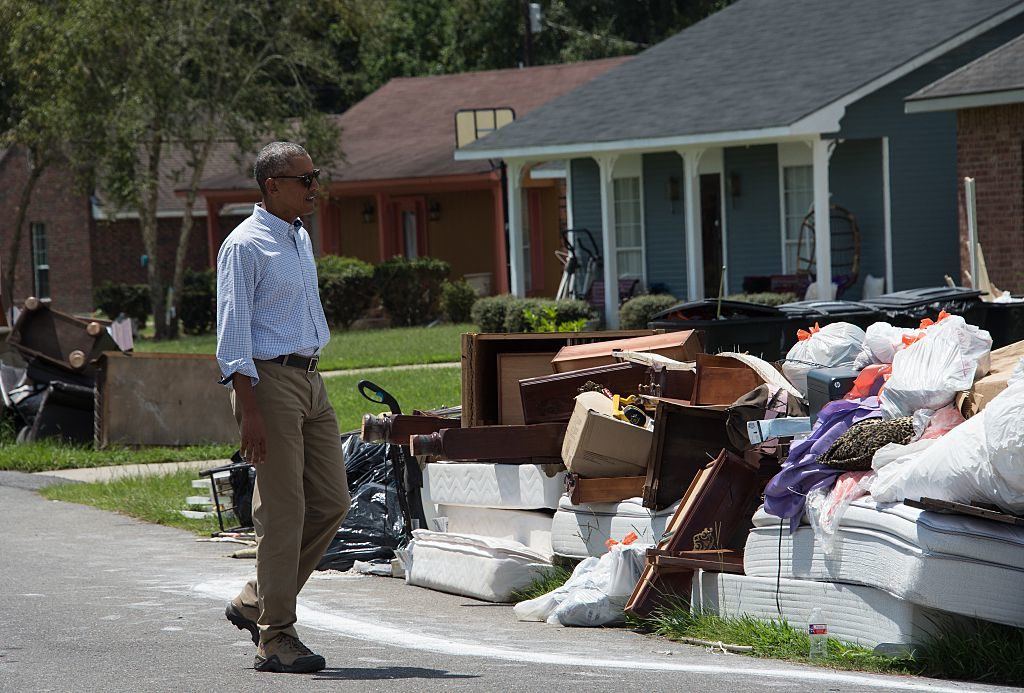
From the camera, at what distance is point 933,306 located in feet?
34.8

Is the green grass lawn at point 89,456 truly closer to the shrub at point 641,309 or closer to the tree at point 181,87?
→ the shrub at point 641,309

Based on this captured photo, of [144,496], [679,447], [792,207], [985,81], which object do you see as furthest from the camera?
[792,207]

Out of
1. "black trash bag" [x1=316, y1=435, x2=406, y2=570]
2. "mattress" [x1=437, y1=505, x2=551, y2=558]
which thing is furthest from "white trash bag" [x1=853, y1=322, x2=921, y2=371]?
"black trash bag" [x1=316, y1=435, x2=406, y2=570]

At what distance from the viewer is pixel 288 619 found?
621cm

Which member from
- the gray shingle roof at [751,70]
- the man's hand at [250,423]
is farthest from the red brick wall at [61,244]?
the man's hand at [250,423]

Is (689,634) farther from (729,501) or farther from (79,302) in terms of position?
(79,302)

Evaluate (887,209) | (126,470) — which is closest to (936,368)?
(126,470)

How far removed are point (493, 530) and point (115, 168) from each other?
78.5 ft

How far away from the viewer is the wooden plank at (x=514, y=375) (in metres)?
8.73

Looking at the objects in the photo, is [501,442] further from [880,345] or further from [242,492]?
[242,492]

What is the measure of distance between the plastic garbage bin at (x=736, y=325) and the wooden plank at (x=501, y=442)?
2.06 metres

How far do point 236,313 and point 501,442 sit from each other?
2425 millimetres

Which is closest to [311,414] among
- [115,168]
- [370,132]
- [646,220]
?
[646,220]

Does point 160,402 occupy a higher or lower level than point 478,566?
higher
